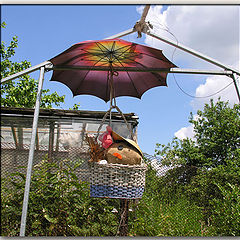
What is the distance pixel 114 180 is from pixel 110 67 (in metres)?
1.12

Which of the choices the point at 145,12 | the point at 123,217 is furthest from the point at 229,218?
the point at 145,12

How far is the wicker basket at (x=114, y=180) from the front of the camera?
7.07 feet

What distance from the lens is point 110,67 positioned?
2.62 meters

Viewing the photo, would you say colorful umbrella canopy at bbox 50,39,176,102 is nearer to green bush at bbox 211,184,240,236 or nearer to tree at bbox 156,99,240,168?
green bush at bbox 211,184,240,236

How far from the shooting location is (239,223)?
3021 millimetres

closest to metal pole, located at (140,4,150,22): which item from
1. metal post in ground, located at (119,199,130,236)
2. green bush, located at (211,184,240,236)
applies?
metal post in ground, located at (119,199,130,236)

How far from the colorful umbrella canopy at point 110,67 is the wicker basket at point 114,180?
0.74 metres

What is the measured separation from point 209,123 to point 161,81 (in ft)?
23.9

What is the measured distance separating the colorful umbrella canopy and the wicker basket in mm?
743

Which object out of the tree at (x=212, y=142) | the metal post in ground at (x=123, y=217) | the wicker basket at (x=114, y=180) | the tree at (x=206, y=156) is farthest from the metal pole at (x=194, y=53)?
the tree at (x=212, y=142)

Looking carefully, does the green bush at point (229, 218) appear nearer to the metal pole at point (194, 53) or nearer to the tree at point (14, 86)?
the metal pole at point (194, 53)

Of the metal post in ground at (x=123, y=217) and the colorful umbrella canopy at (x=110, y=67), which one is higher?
the colorful umbrella canopy at (x=110, y=67)

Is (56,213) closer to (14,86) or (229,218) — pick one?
(229,218)

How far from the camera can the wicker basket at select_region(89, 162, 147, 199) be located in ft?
7.07
